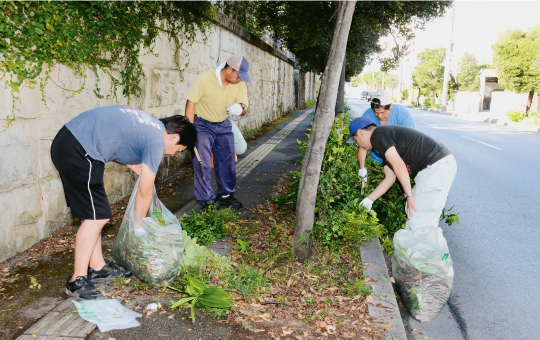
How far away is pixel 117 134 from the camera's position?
117 inches

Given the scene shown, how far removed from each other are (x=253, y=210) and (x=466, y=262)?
249cm

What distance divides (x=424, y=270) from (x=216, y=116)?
2.91 metres

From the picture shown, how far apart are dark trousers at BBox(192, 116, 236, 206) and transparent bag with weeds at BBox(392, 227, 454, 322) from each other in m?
2.45

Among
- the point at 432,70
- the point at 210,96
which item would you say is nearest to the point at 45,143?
the point at 210,96

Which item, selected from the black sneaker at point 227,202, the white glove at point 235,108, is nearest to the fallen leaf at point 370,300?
the black sneaker at point 227,202

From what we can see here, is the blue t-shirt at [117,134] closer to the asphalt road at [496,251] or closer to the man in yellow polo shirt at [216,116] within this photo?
the man in yellow polo shirt at [216,116]

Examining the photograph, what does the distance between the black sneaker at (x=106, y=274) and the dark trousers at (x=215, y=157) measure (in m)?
1.79

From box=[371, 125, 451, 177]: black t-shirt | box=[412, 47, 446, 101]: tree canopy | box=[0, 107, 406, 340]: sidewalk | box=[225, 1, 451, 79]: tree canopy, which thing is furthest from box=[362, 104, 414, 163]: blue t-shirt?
box=[412, 47, 446, 101]: tree canopy

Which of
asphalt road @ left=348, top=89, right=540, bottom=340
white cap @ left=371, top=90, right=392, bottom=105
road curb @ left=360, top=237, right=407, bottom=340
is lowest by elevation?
asphalt road @ left=348, top=89, right=540, bottom=340

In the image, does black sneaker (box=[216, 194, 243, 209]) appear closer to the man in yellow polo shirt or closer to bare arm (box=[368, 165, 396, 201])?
the man in yellow polo shirt

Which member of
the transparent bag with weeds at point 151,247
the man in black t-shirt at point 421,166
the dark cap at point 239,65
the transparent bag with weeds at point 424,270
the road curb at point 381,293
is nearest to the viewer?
the road curb at point 381,293

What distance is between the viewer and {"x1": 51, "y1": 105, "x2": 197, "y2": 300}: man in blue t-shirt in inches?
115

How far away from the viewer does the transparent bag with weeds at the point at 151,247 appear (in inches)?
123

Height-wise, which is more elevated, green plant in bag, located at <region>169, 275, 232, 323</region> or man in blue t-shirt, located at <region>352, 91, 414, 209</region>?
man in blue t-shirt, located at <region>352, 91, 414, 209</region>
